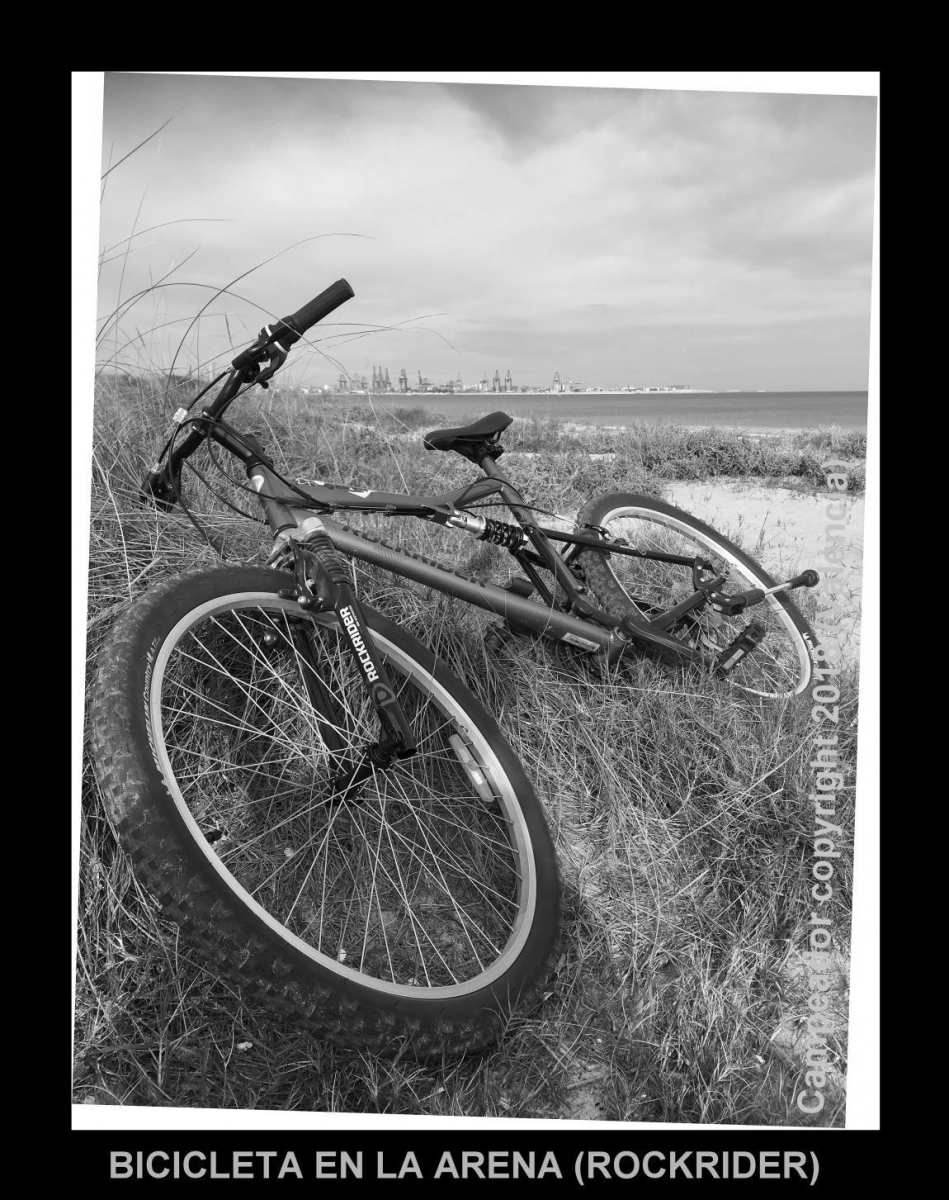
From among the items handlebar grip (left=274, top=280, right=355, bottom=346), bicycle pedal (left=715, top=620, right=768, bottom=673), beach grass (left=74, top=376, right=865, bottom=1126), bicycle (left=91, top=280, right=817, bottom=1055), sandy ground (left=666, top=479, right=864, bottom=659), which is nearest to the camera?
bicycle (left=91, top=280, right=817, bottom=1055)

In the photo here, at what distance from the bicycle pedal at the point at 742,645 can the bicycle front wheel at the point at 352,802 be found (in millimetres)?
1325

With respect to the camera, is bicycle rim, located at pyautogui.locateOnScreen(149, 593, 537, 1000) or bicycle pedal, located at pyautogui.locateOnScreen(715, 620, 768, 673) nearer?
bicycle rim, located at pyautogui.locateOnScreen(149, 593, 537, 1000)

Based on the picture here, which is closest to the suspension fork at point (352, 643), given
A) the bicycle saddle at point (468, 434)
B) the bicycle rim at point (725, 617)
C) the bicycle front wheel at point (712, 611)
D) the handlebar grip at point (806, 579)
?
the bicycle saddle at point (468, 434)

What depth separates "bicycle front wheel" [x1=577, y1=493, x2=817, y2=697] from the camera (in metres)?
3.30

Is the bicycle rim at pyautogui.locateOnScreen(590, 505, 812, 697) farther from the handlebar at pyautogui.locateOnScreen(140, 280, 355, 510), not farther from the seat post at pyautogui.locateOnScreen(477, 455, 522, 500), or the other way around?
the handlebar at pyautogui.locateOnScreen(140, 280, 355, 510)

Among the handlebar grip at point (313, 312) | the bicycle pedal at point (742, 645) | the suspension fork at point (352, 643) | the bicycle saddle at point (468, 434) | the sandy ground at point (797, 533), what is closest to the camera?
the suspension fork at point (352, 643)

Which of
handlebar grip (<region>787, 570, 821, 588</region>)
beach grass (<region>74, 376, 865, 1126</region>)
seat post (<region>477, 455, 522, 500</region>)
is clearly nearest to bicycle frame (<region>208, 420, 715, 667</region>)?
seat post (<region>477, 455, 522, 500</region>)

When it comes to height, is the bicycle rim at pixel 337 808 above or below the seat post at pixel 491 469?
below

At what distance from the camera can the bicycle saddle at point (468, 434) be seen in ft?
9.18

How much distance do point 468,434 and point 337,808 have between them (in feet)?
4.58

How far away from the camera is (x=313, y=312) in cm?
211

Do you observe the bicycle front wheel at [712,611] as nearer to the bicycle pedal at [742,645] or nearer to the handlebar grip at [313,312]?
the bicycle pedal at [742,645]

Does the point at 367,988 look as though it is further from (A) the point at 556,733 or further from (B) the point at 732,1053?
(A) the point at 556,733

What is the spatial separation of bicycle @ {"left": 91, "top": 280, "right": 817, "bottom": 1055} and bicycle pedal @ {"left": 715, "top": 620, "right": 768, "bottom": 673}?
0.90 metres
